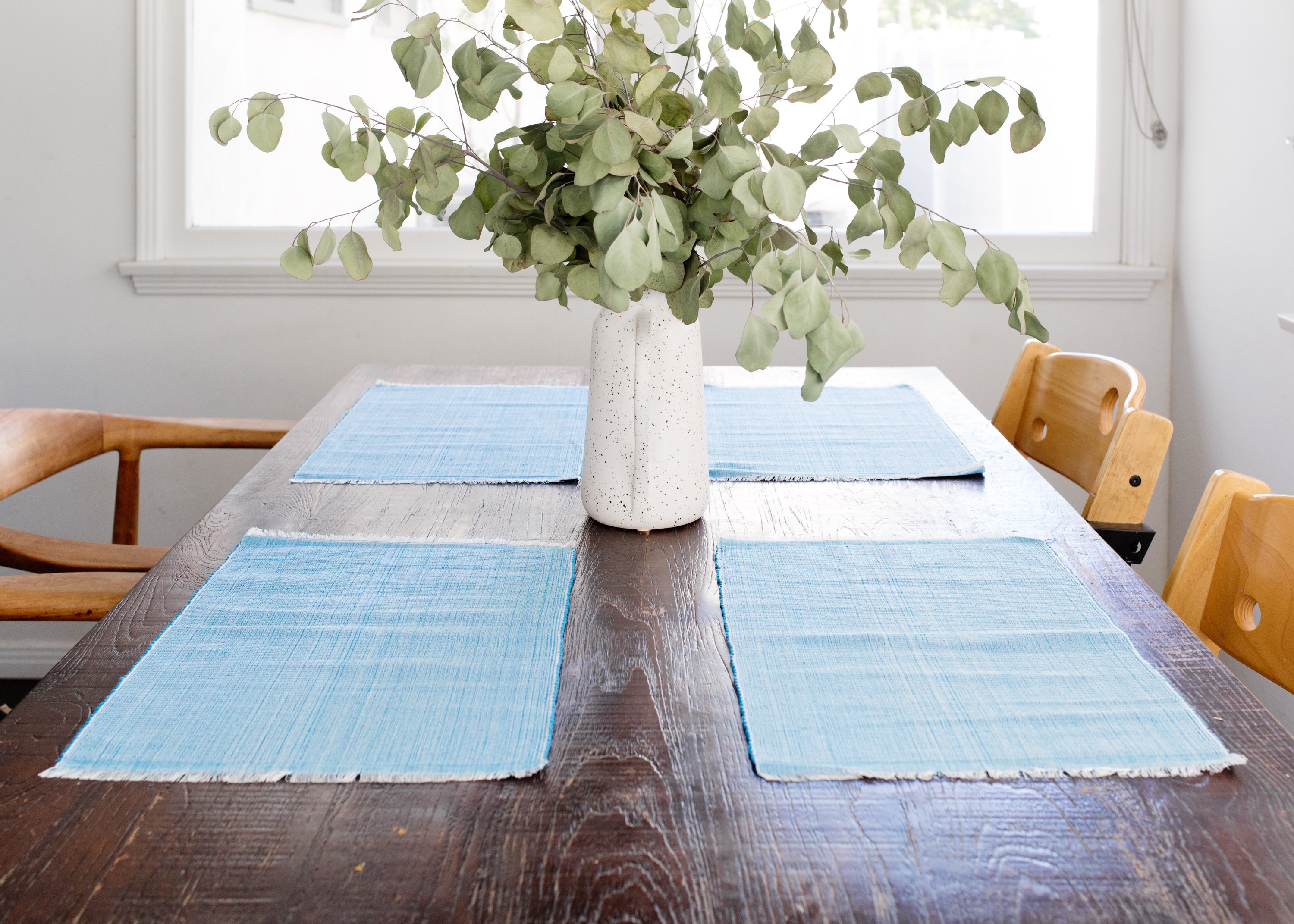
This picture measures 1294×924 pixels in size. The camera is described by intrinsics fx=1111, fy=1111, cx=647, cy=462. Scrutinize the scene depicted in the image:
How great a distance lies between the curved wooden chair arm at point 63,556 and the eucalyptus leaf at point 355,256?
0.72 meters

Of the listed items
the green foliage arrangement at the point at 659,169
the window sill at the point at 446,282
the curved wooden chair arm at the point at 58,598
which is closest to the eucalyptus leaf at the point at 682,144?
the green foliage arrangement at the point at 659,169

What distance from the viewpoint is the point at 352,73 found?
95.4 inches

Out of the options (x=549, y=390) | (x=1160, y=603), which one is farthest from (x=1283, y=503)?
(x=549, y=390)

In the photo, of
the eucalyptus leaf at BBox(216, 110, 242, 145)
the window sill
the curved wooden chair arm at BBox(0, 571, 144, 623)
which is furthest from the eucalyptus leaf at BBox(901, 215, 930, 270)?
the window sill

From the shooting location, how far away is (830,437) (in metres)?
1.43

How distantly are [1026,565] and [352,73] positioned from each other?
197 cm

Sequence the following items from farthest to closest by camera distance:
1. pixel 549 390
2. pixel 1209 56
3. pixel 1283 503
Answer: pixel 1209 56
pixel 549 390
pixel 1283 503

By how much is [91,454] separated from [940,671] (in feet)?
4.54

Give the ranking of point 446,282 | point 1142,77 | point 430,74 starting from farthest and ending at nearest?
point 446,282 → point 1142,77 → point 430,74

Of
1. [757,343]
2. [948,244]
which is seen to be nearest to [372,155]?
[757,343]

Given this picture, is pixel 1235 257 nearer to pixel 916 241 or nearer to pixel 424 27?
pixel 916 241

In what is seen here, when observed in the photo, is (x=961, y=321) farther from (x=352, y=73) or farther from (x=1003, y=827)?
(x=1003, y=827)

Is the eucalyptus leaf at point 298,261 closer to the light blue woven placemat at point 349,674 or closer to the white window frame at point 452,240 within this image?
the light blue woven placemat at point 349,674

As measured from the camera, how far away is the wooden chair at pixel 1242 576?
2.95 ft
